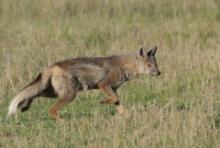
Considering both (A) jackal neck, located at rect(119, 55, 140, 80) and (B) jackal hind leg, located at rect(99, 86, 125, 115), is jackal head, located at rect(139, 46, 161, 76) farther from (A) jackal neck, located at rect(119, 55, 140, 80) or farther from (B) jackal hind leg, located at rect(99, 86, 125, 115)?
(B) jackal hind leg, located at rect(99, 86, 125, 115)

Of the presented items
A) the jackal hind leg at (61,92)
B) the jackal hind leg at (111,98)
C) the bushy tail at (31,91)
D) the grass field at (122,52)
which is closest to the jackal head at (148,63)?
the grass field at (122,52)

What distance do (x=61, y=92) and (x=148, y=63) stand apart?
1753mm

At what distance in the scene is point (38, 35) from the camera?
15.0 metres

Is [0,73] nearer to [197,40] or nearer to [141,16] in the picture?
[197,40]

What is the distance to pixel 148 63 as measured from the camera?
37.9 feet

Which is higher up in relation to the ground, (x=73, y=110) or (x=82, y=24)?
(x=82, y=24)

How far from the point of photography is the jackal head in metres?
11.5

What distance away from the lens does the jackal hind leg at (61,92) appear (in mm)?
10211

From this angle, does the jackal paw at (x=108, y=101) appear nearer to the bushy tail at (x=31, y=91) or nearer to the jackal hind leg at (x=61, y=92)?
the jackal hind leg at (x=61, y=92)

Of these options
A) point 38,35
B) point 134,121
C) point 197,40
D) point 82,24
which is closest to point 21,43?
point 38,35

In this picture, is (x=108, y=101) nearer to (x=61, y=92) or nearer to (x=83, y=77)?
(x=83, y=77)

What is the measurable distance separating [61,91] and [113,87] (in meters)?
1.03

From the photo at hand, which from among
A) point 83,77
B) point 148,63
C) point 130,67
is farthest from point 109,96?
point 148,63

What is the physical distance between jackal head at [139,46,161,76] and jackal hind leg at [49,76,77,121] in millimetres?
1543
